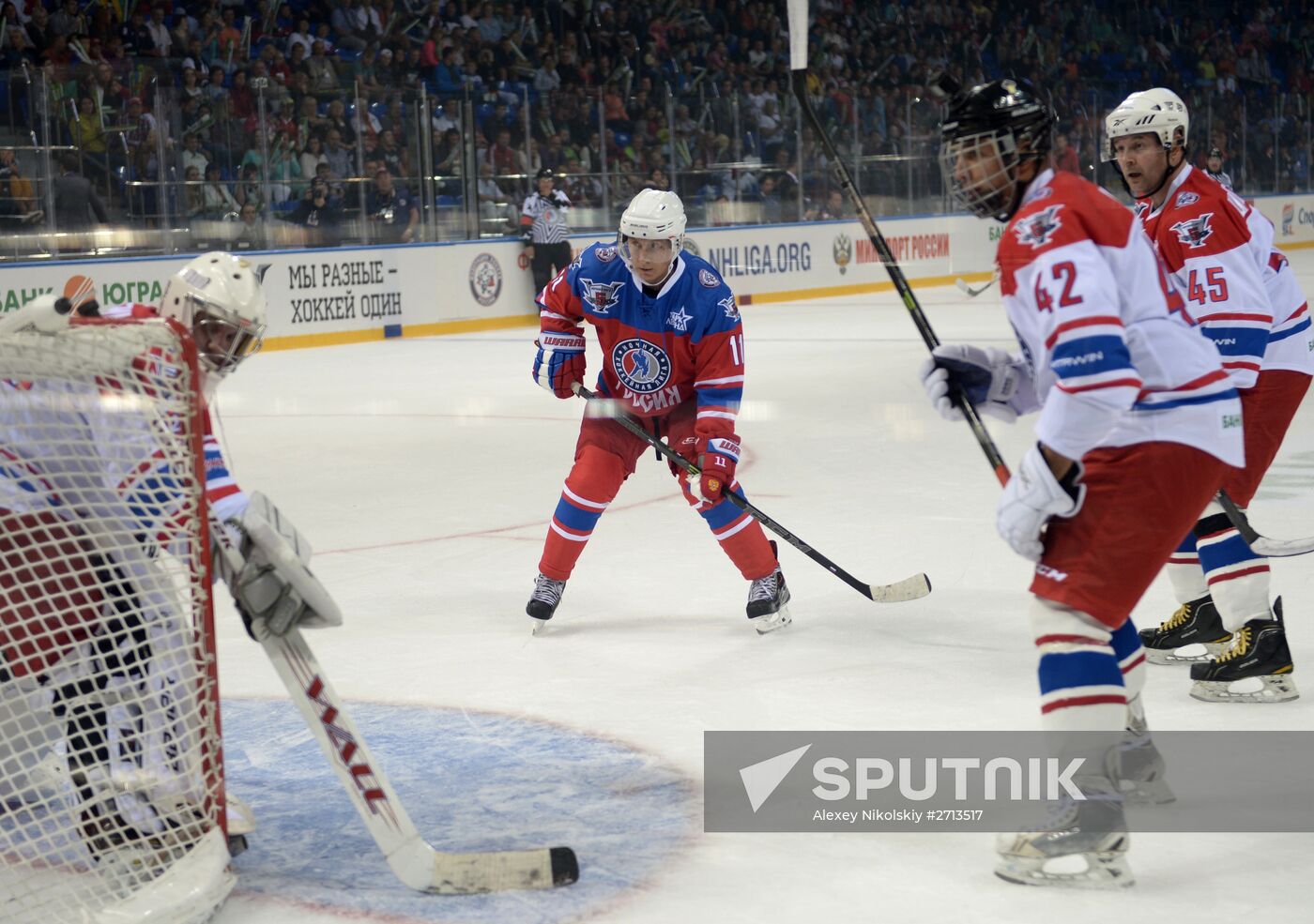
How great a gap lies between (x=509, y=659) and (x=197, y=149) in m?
8.06

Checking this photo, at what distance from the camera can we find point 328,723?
7.50 ft

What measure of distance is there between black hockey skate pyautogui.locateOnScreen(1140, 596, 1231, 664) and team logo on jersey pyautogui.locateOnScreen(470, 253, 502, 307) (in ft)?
31.0

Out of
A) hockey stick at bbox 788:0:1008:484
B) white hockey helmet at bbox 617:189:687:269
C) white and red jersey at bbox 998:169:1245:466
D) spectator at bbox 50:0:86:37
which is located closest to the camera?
white and red jersey at bbox 998:169:1245:466

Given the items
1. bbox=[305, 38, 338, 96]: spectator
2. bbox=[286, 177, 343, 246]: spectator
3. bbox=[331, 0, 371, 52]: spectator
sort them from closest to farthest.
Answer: bbox=[286, 177, 343, 246]: spectator
bbox=[305, 38, 338, 96]: spectator
bbox=[331, 0, 371, 52]: spectator

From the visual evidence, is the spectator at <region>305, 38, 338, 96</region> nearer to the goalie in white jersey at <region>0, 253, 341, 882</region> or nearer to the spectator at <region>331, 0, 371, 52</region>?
the spectator at <region>331, 0, 371, 52</region>

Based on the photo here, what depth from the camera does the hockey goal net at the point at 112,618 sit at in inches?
85.9

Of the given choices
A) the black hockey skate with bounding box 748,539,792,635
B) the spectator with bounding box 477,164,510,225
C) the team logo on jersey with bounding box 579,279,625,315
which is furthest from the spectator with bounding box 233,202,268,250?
the black hockey skate with bounding box 748,539,792,635

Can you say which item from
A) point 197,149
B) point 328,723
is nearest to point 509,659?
point 328,723

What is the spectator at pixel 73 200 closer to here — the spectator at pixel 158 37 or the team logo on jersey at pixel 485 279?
the spectator at pixel 158 37

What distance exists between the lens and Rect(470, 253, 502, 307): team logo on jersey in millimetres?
12594

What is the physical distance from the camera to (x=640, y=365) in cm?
405

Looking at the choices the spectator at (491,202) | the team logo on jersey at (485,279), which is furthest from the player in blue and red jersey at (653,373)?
the spectator at (491,202)

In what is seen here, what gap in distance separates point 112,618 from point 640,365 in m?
2.01

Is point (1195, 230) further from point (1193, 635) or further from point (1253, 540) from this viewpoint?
point (1193, 635)
